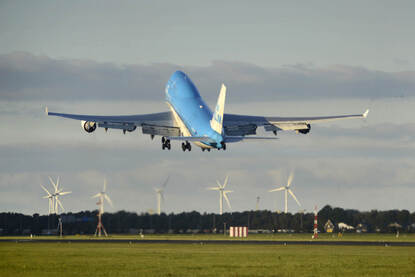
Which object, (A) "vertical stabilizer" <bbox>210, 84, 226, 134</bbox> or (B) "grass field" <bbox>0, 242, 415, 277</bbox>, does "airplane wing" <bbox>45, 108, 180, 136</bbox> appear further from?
(B) "grass field" <bbox>0, 242, 415, 277</bbox>

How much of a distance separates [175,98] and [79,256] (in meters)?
48.9

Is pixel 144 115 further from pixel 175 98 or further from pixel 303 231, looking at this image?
pixel 303 231

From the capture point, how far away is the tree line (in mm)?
139000

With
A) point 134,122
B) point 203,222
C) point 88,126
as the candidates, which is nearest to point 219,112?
point 134,122

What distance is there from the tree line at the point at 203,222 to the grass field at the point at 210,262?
54.3 m

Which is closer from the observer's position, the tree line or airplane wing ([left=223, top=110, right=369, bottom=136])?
airplane wing ([left=223, top=110, right=369, bottom=136])

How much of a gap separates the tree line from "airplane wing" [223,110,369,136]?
112 ft

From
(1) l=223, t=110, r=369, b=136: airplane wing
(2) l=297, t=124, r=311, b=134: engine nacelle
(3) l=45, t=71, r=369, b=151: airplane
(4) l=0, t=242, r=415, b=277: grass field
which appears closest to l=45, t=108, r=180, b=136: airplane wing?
(3) l=45, t=71, r=369, b=151: airplane

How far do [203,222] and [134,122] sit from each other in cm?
6338

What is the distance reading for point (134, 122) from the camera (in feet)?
343

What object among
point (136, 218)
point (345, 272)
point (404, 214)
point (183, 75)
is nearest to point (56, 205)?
point (136, 218)

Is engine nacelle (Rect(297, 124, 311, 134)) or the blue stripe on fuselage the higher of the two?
the blue stripe on fuselage

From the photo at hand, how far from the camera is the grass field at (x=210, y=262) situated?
5809cm

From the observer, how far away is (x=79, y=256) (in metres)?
75.0
